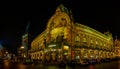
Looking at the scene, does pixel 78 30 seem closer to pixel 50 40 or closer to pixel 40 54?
pixel 50 40

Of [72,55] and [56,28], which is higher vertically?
[56,28]

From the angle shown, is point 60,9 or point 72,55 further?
point 60,9

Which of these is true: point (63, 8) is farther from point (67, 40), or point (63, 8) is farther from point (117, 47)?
point (117, 47)

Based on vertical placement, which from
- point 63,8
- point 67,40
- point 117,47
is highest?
point 63,8

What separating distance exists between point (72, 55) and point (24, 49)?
53.1 m

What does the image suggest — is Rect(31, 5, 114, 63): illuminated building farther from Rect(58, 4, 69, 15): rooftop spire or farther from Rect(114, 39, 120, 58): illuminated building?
Rect(114, 39, 120, 58): illuminated building

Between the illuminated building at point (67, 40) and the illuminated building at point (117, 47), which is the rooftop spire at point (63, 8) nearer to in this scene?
the illuminated building at point (67, 40)

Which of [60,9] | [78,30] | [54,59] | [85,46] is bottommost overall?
[54,59]

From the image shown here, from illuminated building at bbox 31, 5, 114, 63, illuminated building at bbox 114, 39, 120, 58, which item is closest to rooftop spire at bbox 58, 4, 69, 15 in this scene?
illuminated building at bbox 31, 5, 114, 63

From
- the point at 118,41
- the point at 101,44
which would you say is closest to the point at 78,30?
the point at 101,44

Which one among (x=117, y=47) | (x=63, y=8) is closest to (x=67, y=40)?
(x=63, y=8)

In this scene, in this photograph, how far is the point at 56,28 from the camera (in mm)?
90938

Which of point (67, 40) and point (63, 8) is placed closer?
point (67, 40)

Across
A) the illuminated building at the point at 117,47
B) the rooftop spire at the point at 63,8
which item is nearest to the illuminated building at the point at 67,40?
the rooftop spire at the point at 63,8
